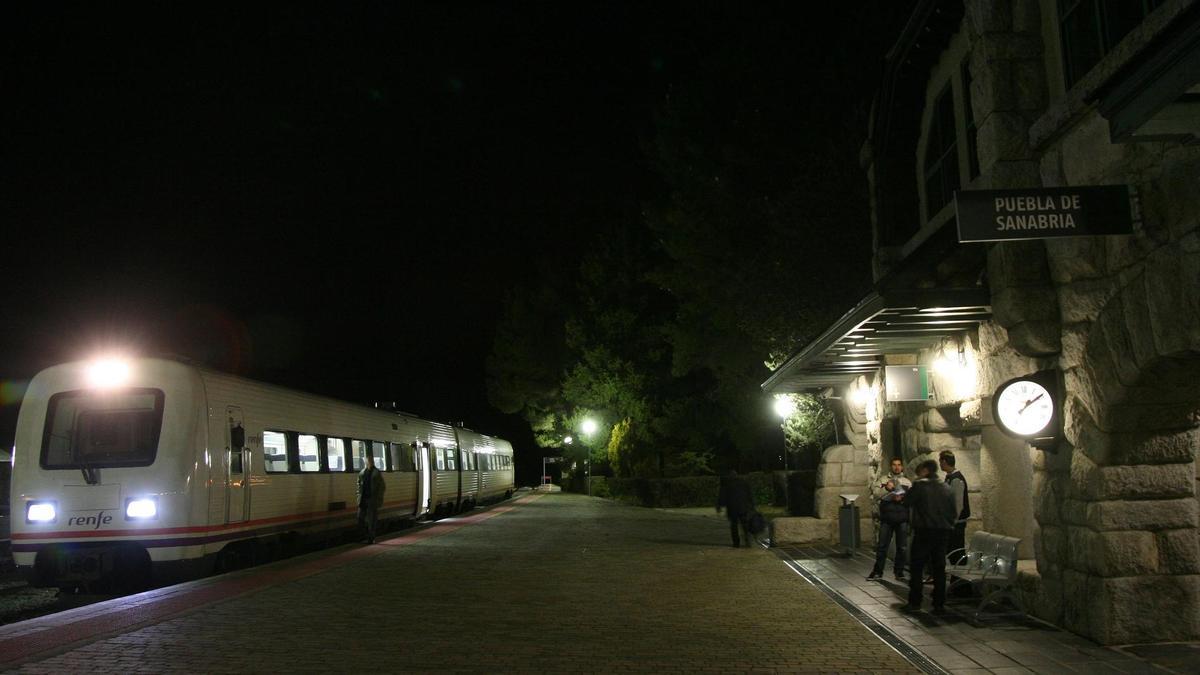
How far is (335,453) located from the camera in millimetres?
17531

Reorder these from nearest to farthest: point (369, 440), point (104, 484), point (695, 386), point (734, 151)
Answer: point (104, 484), point (369, 440), point (734, 151), point (695, 386)

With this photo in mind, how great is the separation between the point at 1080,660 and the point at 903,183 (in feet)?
31.2

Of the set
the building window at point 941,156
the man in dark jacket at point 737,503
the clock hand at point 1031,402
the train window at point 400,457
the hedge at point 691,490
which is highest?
the building window at point 941,156

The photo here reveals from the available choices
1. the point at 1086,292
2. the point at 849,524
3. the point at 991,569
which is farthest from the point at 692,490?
the point at 1086,292

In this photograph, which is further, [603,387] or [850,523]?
[603,387]

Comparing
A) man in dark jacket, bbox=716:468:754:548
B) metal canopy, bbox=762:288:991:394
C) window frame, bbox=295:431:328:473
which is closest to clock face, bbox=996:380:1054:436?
metal canopy, bbox=762:288:991:394

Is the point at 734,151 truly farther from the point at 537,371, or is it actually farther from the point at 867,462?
the point at 537,371

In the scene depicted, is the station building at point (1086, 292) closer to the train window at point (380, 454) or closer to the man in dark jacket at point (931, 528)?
the man in dark jacket at point (931, 528)

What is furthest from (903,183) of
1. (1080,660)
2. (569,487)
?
(569,487)

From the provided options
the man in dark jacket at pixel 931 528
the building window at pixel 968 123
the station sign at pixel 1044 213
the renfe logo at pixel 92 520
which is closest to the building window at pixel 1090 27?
the station sign at pixel 1044 213

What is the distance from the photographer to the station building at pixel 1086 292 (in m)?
5.90

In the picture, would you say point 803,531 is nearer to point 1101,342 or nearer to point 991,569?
point 991,569

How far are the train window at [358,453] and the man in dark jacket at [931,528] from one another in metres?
12.1

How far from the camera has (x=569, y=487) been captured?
5309cm
